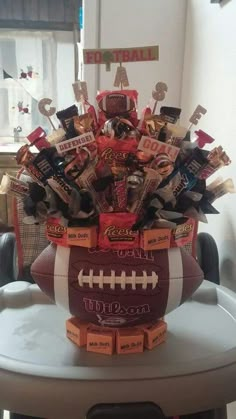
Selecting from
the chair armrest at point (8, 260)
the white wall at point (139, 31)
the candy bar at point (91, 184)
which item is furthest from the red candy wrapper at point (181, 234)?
the white wall at point (139, 31)

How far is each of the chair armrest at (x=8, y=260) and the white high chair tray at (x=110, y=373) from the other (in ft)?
1.40

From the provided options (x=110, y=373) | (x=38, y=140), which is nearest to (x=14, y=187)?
(x=38, y=140)

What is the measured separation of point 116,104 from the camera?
0.67 m

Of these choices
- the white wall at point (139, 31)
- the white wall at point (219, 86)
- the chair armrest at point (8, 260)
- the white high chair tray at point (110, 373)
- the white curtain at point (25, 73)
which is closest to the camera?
the white high chair tray at point (110, 373)

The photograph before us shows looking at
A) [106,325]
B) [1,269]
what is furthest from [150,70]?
[106,325]

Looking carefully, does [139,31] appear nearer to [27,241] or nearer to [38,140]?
[27,241]

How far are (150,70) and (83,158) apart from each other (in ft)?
3.21

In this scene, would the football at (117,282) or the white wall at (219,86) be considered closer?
the football at (117,282)

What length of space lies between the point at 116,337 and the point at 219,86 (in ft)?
2.38

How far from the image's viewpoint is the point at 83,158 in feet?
2.15

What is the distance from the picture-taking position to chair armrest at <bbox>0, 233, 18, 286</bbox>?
1188mm

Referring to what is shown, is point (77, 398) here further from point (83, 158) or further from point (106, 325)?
point (83, 158)

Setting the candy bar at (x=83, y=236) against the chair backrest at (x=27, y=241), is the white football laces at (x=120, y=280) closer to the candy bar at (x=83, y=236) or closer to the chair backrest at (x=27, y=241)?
the candy bar at (x=83, y=236)

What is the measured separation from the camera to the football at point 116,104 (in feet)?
2.20
